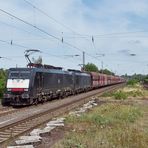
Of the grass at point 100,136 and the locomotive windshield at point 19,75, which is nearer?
the grass at point 100,136

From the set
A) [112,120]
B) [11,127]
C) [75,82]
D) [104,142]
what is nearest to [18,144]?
[104,142]

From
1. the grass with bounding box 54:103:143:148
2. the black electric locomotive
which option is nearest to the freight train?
the black electric locomotive

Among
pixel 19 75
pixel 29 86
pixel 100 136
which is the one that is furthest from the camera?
pixel 19 75

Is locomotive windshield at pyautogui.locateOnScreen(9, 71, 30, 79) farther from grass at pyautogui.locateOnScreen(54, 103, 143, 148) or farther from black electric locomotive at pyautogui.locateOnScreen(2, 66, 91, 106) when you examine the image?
grass at pyautogui.locateOnScreen(54, 103, 143, 148)

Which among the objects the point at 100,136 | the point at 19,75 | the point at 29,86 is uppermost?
the point at 19,75

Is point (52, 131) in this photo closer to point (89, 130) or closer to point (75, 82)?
point (89, 130)

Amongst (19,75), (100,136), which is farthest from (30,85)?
(100,136)

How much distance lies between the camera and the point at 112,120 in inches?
821

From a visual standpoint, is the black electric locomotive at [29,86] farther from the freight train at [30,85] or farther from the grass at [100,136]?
the grass at [100,136]

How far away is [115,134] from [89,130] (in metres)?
2.33

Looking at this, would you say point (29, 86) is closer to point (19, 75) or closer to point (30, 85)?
point (30, 85)

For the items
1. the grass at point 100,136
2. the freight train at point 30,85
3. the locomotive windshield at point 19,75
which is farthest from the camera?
the locomotive windshield at point 19,75

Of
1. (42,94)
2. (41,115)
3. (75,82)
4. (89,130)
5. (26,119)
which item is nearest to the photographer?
(89,130)

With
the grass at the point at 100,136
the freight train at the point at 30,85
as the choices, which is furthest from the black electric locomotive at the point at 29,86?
the grass at the point at 100,136
